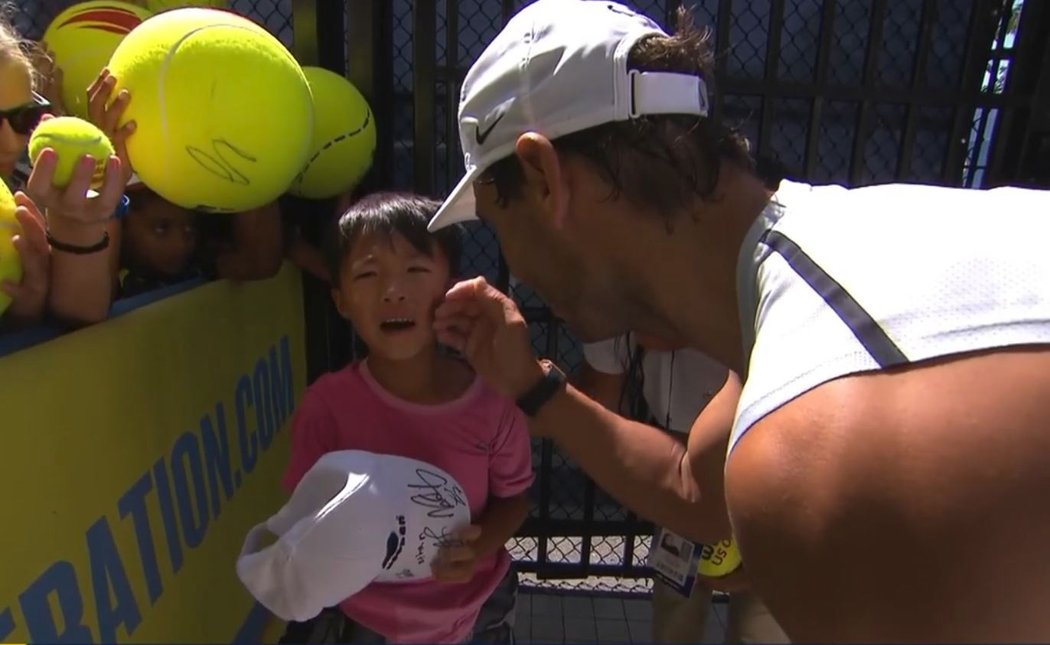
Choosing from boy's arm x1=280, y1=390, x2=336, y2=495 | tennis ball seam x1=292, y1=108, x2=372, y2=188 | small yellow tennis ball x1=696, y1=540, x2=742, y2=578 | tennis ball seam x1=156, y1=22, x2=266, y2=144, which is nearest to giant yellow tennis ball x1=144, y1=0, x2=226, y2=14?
tennis ball seam x1=292, y1=108, x2=372, y2=188

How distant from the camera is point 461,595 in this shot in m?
1.90

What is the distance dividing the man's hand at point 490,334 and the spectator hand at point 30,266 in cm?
71

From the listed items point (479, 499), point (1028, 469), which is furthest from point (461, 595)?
point (1028, 469)

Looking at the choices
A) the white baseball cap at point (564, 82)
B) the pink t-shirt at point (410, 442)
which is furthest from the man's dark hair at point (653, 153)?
the pink t-shirt at point (410, 442)

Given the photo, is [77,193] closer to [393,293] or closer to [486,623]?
[393,293]

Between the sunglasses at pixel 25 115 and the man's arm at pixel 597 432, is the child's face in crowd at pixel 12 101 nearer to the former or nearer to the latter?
the sunglasses at pixel 25 115

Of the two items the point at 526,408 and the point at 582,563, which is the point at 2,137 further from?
the point at 582,563

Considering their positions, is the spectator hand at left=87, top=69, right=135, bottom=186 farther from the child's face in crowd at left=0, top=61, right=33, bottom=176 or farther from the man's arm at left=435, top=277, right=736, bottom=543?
the man's arm at left=435, top=277, right=736, bottom=543

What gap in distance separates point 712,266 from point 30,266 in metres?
1.09

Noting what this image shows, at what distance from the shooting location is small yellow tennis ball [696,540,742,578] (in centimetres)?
237

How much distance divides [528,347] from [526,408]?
0.41 feet

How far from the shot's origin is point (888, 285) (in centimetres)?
96

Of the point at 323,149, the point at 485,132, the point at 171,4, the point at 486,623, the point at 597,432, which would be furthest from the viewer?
the point at 171,4
